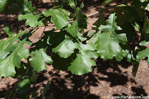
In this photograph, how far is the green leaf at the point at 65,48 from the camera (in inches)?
53.0

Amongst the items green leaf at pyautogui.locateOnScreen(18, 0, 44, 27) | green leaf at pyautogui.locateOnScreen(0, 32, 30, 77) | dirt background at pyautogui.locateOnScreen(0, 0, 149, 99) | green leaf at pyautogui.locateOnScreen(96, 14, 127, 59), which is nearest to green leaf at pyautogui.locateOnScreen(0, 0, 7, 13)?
green leaf at pyautogui.locateOnScreen(18, 0, 44, 27)

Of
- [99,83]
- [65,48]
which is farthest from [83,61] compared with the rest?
[99,83]

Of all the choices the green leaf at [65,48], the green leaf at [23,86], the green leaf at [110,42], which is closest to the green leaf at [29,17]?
the green leaf at [65,48]

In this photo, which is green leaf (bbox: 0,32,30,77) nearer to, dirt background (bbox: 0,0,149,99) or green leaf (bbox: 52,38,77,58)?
green leaf (bbox: 52,38,77,58)

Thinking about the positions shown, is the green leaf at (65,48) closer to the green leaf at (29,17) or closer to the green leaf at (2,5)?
the green leaf at (29,17)

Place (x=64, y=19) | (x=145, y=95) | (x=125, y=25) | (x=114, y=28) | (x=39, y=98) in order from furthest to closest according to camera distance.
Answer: (x=39, y=98)
(x=145, y=95)
(x=125, y=25)
(x=114, y=28)
(x=64, y=19)

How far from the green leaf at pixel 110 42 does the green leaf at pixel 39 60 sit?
1.77 feet

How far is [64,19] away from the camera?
4.21 ft

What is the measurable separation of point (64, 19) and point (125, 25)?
82cm

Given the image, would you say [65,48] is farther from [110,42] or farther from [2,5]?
[2,5]

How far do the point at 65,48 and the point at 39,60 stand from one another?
0.28 m

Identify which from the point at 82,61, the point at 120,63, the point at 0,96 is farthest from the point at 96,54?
the point at 0,96

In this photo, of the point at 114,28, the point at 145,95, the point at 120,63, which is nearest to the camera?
the point at 114,28

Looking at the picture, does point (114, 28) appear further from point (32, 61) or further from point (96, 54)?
point (32, 61)
